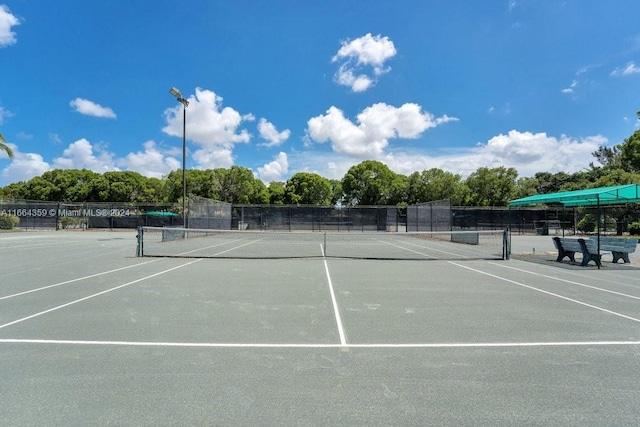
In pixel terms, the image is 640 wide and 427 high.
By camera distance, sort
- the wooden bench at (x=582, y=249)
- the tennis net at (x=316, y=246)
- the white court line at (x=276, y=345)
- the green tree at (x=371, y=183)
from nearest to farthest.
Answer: the white court line at (x=276, y=345) → the wooden bench at (x=582, y=249) → the tennis net at (x=316, y=246) → the green tree at (x=371, y=183)

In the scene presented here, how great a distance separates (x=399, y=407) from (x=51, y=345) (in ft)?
15.0

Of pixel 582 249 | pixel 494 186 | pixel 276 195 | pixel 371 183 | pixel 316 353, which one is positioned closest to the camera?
pixel 316 353

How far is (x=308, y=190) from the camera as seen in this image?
76875 mm

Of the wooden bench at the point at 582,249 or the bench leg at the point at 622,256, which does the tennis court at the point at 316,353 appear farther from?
the bench leg at the point at 622,256

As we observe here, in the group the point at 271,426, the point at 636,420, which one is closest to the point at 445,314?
the point at 636,420

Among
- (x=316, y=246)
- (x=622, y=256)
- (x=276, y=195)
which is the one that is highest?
(x=276, y=195)

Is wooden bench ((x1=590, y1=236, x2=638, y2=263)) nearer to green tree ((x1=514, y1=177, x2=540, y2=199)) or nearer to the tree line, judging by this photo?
the tree line

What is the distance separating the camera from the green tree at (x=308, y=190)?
77.1 meters

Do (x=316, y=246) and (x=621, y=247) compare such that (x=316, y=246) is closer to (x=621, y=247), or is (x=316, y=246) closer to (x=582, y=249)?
(x=582, y=249)

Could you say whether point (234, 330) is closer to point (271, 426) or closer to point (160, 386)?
point (160, 386)

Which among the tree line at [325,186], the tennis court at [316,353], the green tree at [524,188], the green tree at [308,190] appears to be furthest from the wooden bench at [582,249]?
the green tree at [308,190]

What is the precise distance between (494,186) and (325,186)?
103ft

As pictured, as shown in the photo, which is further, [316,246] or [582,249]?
[316,246]

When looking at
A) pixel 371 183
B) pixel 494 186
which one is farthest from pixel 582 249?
pixel 371 183
